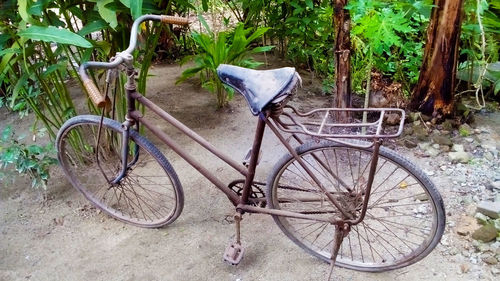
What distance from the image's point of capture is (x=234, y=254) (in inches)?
83.9

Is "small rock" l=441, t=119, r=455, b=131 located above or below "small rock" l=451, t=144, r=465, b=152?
above

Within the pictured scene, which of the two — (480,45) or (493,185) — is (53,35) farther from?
(480,45)

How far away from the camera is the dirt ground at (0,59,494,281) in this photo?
84.7 inches

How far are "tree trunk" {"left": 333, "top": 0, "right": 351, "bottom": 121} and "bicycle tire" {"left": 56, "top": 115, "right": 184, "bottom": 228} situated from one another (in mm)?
1209

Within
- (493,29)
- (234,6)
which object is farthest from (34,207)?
(493,29)

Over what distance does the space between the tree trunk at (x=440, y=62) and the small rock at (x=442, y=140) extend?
0.18m

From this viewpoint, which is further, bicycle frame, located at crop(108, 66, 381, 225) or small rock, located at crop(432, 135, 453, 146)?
small rock, located at crop(432, 135, 453, 146)

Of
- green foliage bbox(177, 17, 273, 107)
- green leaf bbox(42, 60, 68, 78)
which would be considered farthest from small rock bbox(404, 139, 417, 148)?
green leaf bbox(42, 60, 68, 78)

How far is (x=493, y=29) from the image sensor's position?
2.86m

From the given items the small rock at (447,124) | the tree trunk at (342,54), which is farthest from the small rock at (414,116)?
the tree trunk at (342,54)

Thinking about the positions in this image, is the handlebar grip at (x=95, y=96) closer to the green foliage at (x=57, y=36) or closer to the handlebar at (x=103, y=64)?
the handlebar at (x=103, y=64)

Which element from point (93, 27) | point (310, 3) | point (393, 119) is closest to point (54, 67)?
point (93, 27)

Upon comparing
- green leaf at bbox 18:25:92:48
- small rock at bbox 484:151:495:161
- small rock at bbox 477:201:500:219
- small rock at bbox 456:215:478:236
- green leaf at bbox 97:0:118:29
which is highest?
green leaf at bbox 97:0:118:29

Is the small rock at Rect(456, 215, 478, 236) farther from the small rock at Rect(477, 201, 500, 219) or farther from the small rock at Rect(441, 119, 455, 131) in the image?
the small rock at Rect(441, 119, 455, 131)
